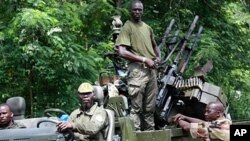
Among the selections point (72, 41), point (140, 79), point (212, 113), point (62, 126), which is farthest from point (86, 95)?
point (72, 41)

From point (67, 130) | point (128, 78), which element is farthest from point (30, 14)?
point (67, 130)

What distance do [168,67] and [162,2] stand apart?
426 cm

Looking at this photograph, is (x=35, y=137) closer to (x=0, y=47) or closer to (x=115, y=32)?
(x=115, y=32)

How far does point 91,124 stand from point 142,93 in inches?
61.5

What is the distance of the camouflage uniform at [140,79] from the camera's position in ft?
21.6

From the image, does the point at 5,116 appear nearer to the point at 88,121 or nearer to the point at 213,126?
the point at 88,121

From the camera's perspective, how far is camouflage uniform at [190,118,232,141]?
5.12 m

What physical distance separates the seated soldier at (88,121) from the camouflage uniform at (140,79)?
1.30 metres

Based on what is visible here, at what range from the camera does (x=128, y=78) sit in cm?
668

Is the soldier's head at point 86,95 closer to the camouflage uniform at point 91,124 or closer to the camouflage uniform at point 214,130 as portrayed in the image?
the camouflage uniform at point 91,124

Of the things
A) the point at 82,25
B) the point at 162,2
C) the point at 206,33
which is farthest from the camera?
the point at 162,2

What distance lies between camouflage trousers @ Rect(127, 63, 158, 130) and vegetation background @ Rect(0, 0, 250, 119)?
223 cm

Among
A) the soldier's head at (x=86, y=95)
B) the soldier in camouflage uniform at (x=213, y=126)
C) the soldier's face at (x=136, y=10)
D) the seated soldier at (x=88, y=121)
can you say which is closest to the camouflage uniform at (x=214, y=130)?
the soldier in camouflage uniform at (x=213, y=126)

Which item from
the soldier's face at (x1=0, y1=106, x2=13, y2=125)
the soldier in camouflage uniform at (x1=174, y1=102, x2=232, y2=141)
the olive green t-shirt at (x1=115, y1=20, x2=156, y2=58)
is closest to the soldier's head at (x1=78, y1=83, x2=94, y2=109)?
the soldier's face at (x1=0, y1=106, x2=13, y2=125)
